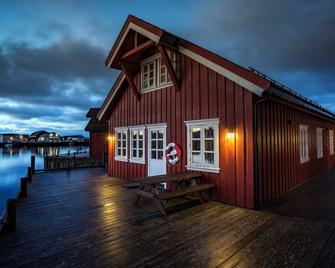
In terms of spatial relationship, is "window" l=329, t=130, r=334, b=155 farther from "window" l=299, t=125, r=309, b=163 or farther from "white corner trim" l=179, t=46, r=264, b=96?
"white corner trim" l=179, t=46, r=264, b=96

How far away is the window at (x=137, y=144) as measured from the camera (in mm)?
8076

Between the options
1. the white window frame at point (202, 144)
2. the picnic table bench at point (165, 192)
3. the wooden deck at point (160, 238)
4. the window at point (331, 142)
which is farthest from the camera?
the window at point (331, 142)

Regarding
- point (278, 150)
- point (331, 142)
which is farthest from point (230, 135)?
point (331, 142)

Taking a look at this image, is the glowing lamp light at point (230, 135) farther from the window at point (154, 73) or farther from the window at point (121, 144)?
the window at point (121, 144)

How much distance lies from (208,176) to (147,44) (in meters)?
4.73

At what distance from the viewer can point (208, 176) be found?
18.4 ft

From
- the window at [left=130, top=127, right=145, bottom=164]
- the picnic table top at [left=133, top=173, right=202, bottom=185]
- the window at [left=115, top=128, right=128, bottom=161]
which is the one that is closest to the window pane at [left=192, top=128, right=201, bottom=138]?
the picnic table top at [left=133, top=173, right=202, bottom=185]

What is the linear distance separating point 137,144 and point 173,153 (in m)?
2.38

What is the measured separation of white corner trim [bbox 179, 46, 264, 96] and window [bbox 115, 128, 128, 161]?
4637 millimetres

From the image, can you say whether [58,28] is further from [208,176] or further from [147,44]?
[208,176]

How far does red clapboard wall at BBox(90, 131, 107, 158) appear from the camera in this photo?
17578 mm

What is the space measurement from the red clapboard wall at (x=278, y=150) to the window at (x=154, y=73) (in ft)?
11.4

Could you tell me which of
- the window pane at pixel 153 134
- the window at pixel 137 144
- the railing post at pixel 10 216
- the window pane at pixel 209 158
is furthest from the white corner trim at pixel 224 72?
the railing post at pixel 10 216

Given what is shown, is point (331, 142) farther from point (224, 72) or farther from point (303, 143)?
point (224, 72)
